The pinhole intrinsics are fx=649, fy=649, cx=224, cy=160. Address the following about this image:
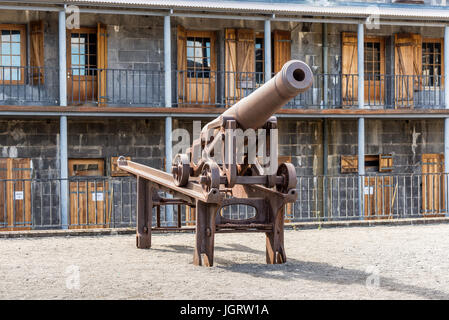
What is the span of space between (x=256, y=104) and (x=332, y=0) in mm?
10312

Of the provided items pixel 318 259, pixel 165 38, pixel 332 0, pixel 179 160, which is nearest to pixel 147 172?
pixel 179 160

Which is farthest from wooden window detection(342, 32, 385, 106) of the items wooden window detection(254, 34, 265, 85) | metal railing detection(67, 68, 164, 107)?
metal railing detection(67, 68, 164, 107)

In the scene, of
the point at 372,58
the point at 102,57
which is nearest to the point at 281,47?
the point at 372,58

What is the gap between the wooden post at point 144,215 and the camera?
9117 millimetres

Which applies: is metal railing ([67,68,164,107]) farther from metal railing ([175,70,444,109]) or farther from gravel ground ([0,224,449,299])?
gravel ground ([0,224,449,299])

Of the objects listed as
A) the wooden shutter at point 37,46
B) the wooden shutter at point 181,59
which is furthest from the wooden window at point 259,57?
the wooden shutter at point 37,46

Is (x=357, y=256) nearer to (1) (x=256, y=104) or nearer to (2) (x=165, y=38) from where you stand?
(1) (x=256, y=104)

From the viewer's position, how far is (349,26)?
58.0 feet

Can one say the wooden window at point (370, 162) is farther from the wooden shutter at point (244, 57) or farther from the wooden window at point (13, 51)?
the wooden window at point (13, 51)

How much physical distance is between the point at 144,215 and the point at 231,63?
8265mm

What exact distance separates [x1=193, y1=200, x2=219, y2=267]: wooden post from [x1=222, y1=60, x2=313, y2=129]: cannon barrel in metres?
0.99

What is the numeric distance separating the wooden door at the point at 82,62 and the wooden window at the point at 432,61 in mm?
9153

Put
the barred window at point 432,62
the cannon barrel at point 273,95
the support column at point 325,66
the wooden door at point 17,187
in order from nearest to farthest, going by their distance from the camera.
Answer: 1. the cannon barrel at point 273,95
2. the wooden door at point 17,187
3. the support column at point 325,66
4. the barred window at point 432,62

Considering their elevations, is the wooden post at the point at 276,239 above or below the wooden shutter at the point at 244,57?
below
